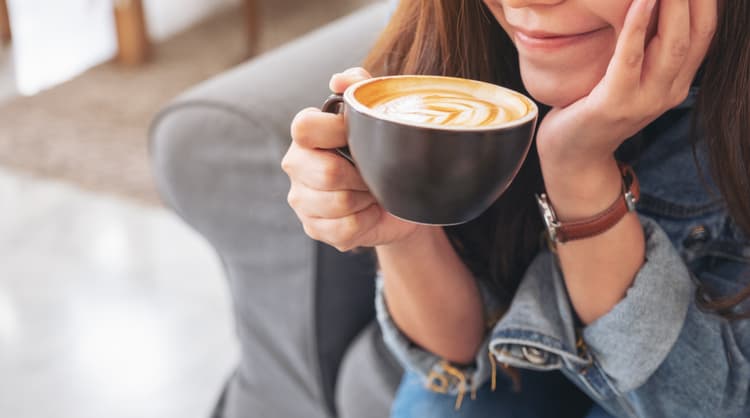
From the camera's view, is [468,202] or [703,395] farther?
[703,395]

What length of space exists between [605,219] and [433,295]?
8.5 inches

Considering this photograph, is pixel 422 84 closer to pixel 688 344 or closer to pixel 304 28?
pixel 688 344

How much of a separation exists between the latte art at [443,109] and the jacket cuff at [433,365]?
1.09 ft

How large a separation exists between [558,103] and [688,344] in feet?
0.90

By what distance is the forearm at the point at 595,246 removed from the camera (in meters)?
0.67

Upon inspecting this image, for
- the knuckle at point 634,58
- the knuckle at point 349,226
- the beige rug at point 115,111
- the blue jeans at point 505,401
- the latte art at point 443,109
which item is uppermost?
the knuckle at point 634,58

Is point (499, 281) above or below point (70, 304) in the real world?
above

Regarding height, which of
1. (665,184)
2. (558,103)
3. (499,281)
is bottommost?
(499,281)

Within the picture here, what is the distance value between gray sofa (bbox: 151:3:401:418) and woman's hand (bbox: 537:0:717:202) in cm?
41

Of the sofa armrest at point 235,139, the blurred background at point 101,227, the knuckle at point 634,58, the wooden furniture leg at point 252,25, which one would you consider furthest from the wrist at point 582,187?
the wooden furniture leg at point 252,25

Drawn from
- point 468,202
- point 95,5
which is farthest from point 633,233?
point 95,5

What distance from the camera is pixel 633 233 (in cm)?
72

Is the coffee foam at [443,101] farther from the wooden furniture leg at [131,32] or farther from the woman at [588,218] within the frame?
the wooden furniture leg at [131,32]

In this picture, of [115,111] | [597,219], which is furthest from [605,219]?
[115,111]
